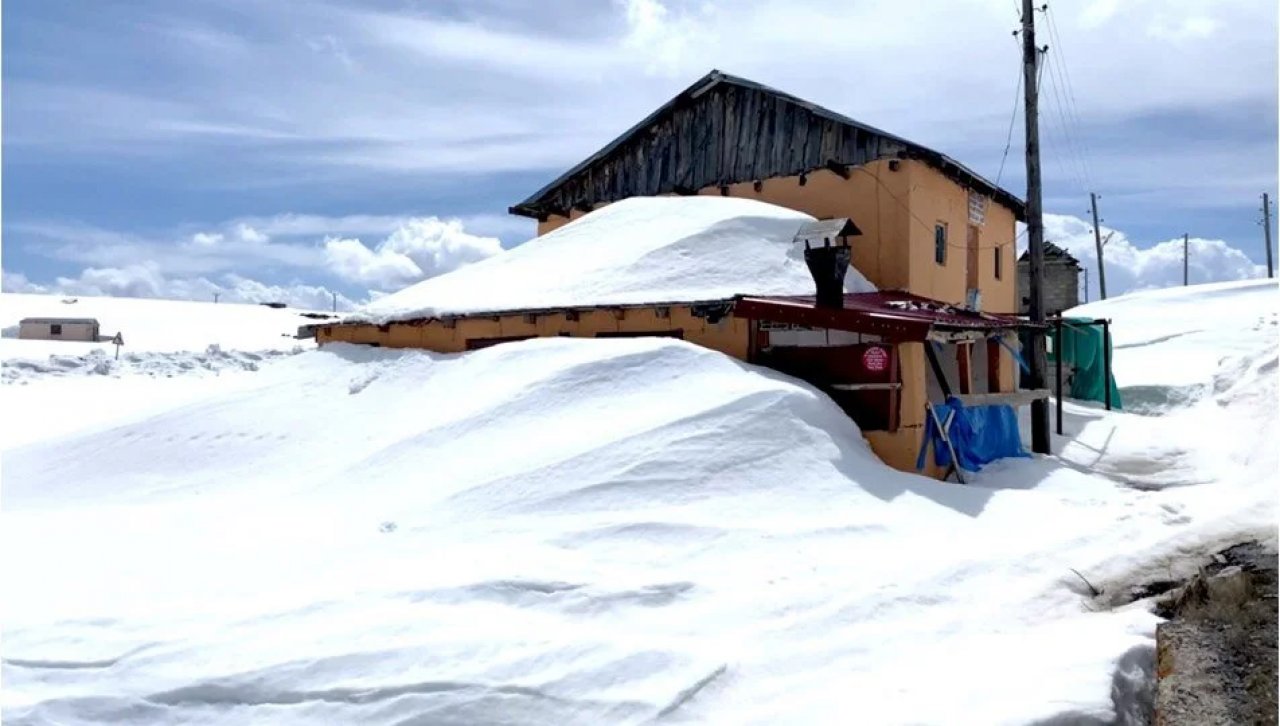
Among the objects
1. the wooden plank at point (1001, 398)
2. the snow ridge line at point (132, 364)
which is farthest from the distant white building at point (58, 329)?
the wooden plank at point (1001, 398)

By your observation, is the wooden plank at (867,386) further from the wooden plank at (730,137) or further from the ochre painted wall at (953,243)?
the wooden plank at (730,137)

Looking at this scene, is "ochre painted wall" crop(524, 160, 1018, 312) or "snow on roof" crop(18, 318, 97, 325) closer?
"ochre painted wall" crop(524, 160, 1018, 312)

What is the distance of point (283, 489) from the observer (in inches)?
418

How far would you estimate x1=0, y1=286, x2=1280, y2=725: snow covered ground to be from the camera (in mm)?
5680

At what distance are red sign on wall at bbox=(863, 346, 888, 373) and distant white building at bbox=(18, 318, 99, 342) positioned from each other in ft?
115

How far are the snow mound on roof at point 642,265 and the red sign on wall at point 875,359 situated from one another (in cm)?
254

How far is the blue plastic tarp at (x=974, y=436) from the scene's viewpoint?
11.9 metres

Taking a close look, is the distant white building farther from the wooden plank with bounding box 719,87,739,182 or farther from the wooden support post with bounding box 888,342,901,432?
the wooden support post with bounding box 888,342,901,432

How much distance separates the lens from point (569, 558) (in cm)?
761

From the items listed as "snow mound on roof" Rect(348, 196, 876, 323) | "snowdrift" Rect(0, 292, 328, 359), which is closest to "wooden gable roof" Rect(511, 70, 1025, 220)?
"snow mound on roof" Rect(348, 196, 876, 323)

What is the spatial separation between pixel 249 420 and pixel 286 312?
4910cm

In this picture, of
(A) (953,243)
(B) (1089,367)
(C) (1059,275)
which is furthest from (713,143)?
(C) (1059,275)

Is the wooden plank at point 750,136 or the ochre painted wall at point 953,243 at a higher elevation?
the wooden plank at point 750,136

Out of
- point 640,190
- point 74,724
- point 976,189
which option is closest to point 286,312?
point 640,190
